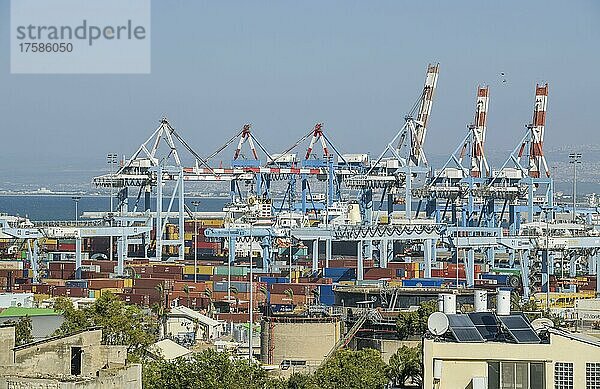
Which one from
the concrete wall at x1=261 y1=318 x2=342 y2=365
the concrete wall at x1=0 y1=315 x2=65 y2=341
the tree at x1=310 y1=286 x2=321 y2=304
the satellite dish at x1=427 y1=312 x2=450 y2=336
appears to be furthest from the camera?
the tree at x1=310 y1=286 x2=321 y2=304

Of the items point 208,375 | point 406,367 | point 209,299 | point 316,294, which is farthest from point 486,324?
point 209,299

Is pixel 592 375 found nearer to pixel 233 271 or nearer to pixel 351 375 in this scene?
pixel 351 375

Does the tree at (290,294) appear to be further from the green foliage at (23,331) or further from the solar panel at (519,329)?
the solar panel at (519,329)

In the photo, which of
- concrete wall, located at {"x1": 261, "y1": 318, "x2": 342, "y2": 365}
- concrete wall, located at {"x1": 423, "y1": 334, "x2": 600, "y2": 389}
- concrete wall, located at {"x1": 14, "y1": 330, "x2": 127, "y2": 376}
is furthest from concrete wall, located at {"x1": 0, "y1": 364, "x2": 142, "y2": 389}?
concrete wall, located at {"x1": 261, "y1": 318, "x2": 342, "y2": 365}

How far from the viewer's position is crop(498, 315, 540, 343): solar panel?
48.3 ft

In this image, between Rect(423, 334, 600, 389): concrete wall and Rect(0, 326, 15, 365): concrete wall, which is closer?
Rect(423, 334, 600, 389): concrete wall

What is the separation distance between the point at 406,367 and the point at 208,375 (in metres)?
3.36

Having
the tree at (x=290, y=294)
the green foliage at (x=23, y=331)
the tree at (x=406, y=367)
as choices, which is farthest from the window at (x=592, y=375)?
the tree at (x=290, y=294)

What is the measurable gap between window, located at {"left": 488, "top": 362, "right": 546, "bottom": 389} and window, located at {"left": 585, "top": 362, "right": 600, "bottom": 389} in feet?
1.40

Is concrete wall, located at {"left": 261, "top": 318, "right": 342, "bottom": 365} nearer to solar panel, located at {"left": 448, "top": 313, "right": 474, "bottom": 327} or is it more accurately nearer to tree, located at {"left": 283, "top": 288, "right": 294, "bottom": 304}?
solar panel, located at {"left": 448, "top": 313, "right": 474, "bottom": 327}

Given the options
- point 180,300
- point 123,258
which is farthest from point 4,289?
point 123,258

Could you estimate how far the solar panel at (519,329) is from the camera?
1471cm

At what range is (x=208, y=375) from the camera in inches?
890

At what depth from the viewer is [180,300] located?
54.6m
